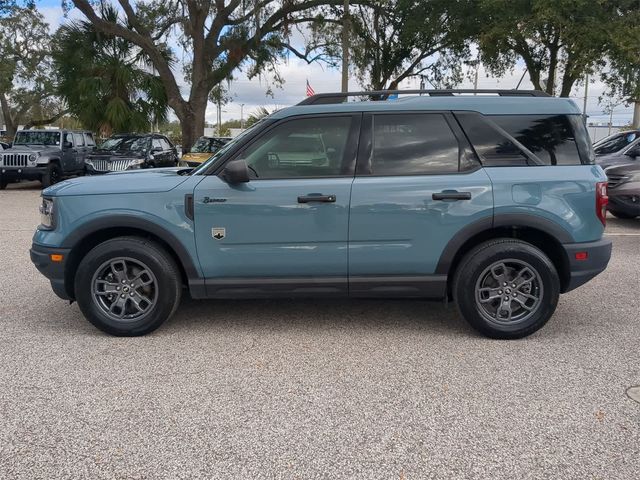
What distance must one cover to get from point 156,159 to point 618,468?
50.0ft

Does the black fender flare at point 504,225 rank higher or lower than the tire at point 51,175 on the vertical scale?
lower

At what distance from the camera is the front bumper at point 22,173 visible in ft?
52.4

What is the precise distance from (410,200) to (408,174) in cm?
24

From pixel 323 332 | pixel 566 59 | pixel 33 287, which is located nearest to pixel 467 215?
pixel 323 332

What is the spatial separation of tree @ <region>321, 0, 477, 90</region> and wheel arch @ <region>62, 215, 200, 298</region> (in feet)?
53.1

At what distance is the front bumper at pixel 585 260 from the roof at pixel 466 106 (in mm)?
1056

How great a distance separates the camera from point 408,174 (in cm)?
438

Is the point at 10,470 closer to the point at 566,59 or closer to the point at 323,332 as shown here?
the point at 323,332

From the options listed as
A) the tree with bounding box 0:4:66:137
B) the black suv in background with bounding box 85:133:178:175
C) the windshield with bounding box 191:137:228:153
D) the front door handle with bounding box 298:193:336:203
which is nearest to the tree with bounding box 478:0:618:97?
the windshield with bounding box 191:137:228:153

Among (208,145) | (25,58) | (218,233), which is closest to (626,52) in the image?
→ (208,145)

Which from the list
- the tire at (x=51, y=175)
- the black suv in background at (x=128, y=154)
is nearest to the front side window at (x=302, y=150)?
the black suv in background at (x=128, y=154)

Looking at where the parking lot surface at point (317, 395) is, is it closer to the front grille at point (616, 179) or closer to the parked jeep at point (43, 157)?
the front grille at point (616, 179)

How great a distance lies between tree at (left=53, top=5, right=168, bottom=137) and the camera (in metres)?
20.0

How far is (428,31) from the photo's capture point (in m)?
18.4
